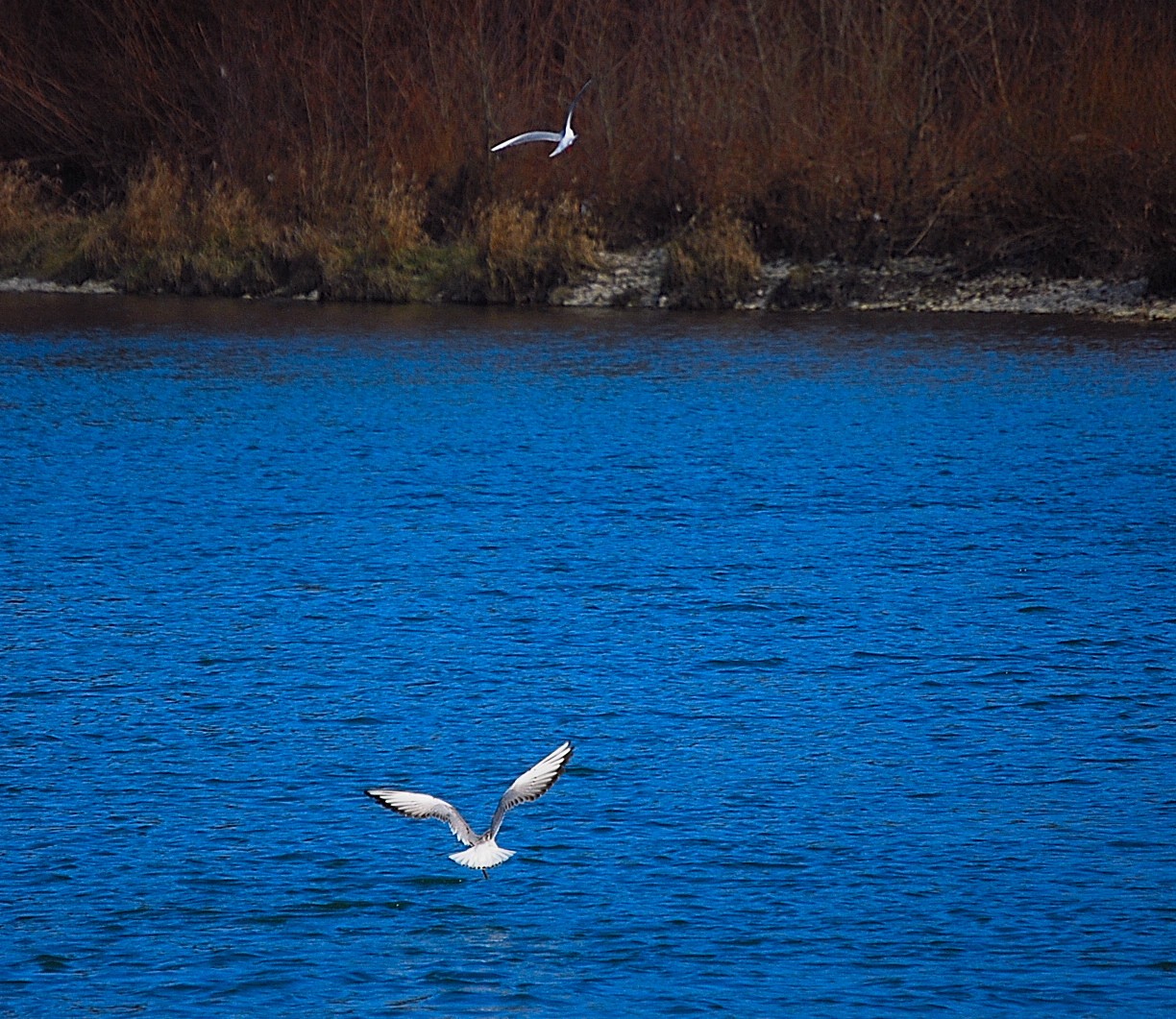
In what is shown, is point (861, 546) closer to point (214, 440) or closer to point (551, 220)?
point (214, 440)

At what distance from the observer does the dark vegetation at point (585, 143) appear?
28.3 meters

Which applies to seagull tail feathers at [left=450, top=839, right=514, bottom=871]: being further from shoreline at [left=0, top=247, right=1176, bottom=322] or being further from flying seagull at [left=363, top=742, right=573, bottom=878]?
shoreline at [left=0, top=247, right=1176, bottom=322]

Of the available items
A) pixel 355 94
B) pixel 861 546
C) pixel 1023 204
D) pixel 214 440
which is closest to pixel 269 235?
pixel 355 94

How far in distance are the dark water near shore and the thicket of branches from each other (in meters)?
9.74

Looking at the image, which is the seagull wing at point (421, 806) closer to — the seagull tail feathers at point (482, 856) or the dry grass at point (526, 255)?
the seagull tail feathers at point (482, 856)

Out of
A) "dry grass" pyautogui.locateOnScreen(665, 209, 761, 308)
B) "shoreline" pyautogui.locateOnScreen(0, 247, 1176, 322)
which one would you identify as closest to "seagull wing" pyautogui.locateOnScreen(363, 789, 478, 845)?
"shoreline" pyautogui.locateOnScreen(0, 247, 1176, 322)

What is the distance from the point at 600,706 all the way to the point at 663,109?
77.6 feet

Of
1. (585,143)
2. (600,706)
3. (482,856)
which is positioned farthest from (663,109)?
(482,856)

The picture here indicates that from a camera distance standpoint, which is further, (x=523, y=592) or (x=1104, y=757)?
(x=523, y=592)

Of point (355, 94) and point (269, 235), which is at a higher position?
point (355, 94)

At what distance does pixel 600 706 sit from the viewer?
937cm

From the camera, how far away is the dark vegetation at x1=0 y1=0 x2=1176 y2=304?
2827cm

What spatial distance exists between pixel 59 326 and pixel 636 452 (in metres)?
12.9

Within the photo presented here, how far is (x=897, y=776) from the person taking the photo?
8367mm
